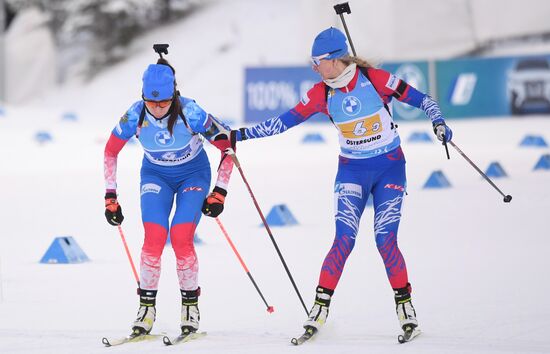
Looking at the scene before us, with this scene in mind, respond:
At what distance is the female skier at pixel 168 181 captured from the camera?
23.6 feet

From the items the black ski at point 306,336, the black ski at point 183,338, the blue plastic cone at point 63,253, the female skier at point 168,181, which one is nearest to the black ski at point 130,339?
the female skier at point 168,181

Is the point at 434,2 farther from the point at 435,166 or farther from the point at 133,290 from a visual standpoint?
the point at 133,290

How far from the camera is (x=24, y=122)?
1061 inches

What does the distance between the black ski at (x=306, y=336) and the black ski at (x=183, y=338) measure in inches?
22.1

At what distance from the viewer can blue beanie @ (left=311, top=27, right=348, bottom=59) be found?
7230 mm

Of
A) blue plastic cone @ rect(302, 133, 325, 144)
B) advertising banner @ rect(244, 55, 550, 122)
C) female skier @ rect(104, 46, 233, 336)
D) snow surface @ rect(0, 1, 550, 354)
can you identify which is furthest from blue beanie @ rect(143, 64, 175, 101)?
advertising banner @ rect(244, 55, 550, 122)

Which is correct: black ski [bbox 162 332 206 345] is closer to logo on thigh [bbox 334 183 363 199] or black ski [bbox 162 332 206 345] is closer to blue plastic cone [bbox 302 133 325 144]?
logo on thigh [bbox 334 183 363 199]

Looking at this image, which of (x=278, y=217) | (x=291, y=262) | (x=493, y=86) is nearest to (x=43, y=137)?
(x=493, y=86)

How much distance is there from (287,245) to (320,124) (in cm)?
1404

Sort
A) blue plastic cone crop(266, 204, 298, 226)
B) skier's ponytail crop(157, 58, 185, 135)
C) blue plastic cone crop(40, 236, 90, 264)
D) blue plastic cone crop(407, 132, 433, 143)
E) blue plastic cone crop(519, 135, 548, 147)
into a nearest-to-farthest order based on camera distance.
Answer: skier's ponytail crop(157, 58, 185, 135) < blue plastic cone crop(40, 236, 90, 264) < blue plastic cone crop(266, 204, 298, 226) < blue plastic cone crop(519, 135, 548, 147) < blue plastic cone crop(407, 132, 433, 143)

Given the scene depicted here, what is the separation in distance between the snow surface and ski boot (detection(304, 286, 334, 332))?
3.8 inches

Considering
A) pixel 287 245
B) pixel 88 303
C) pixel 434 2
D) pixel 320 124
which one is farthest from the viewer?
pixel 434 2

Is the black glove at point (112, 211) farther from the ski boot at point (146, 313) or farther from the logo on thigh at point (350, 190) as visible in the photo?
the logo on thigh at point (350, 190)

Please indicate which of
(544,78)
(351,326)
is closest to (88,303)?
(351,326)
